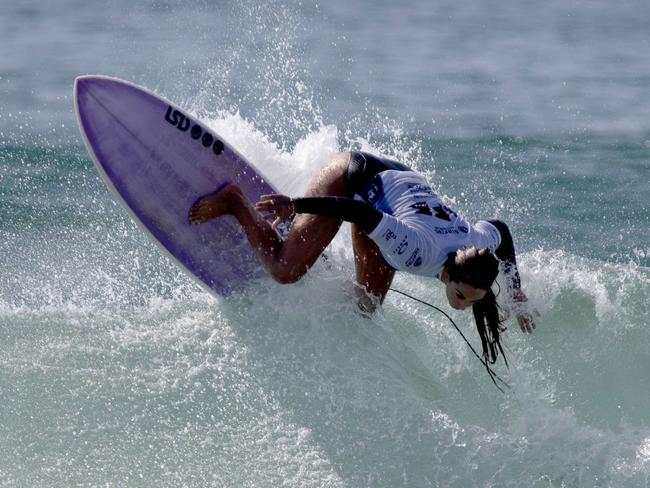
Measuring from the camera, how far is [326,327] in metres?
5.91

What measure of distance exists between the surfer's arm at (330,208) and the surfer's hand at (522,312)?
1224 mm

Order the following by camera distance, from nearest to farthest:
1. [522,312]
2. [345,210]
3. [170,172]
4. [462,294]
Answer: [462,294], [345,210], [522,312], [170,172]

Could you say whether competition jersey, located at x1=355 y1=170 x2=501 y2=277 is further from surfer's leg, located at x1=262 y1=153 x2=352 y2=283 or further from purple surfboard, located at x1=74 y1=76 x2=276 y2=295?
purple surfboard, located at x1=74 y1=76 x2=276 y2=295

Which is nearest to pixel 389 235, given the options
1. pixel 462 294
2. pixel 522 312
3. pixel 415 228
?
pixel 415 228

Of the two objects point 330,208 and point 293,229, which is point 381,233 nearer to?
point 330,208

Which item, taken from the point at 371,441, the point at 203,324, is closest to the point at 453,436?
the point at 371,441

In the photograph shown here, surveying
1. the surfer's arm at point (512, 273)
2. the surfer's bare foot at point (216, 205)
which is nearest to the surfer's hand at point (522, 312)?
the surfer's arm at point (512, 273)

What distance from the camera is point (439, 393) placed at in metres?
6.03

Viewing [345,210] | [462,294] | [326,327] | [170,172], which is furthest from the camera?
[170,172]

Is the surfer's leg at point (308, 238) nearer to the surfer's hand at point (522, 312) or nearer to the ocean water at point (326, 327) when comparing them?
the ocean water at point (326, 327)

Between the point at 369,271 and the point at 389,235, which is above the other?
the point at 389,235

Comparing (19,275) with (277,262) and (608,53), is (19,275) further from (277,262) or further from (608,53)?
(608,53)

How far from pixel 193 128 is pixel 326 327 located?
5.04 feet

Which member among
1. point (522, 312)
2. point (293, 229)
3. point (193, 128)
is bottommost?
point (522, 312)
